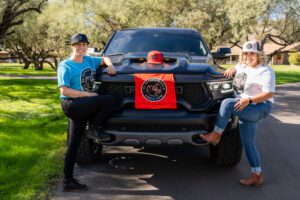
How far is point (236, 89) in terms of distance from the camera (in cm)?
470

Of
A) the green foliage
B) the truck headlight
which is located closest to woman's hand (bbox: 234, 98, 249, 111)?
the truck headlight

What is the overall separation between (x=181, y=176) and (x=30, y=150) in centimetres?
236

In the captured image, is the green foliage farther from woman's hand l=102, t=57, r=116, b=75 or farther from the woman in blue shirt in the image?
the woman in blue shirt

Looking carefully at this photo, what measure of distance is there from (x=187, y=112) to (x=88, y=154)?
1489 mm

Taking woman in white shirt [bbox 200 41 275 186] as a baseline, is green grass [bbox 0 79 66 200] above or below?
below

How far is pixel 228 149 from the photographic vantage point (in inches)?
197

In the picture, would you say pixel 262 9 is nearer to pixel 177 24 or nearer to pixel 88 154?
pixel 177 24

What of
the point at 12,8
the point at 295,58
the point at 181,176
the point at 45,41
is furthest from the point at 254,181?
the point at 295,58

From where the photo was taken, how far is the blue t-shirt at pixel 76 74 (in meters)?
4.25

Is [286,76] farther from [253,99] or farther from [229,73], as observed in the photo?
[253,99]

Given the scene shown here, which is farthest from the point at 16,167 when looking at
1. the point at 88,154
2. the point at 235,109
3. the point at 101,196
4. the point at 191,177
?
the point at 235,109

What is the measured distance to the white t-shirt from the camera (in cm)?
434

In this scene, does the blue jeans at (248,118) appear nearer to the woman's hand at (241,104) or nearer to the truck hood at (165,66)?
the woman's hand at (241,104)

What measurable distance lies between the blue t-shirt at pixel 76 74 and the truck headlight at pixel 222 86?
132 cm
